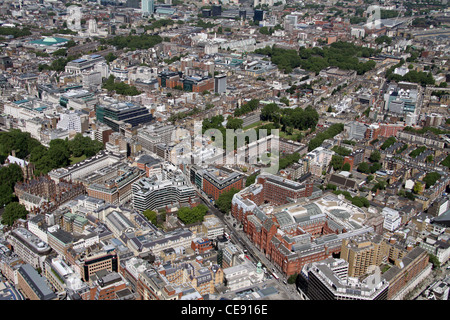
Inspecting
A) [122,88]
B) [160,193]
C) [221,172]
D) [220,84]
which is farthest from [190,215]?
[220,84]

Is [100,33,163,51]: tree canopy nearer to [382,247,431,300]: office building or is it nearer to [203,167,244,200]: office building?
[203,167,244,200]: office building

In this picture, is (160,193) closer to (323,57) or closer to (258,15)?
(323,57)

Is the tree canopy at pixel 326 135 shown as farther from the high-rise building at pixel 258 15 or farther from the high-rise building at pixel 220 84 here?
the high-rise building at pixel 258 15

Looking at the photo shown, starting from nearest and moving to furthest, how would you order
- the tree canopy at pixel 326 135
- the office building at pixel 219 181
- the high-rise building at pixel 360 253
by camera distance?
the high-rise building at pixel 360 253, the office building at pixel 219 181, the tree canopy at pixel 326 135

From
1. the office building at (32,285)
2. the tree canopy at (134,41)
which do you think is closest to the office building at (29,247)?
the office building at (32,285)

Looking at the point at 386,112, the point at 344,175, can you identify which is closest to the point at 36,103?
the point at 344,175

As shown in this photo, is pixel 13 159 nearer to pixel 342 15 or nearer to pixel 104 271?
pixel 104 271

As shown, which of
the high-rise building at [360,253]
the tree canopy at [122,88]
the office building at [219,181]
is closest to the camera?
the high-rise building at [360,253]

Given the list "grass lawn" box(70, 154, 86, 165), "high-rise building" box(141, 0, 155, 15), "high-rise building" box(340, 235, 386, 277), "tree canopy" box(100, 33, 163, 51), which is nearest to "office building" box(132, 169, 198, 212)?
"grass lawn" box(70, 154, 86, 165)
